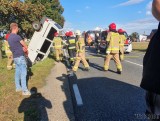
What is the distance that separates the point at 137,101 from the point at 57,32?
34.6 feet

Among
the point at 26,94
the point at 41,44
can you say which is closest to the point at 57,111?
the point at 26,94

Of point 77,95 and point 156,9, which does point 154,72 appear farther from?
point 77,95

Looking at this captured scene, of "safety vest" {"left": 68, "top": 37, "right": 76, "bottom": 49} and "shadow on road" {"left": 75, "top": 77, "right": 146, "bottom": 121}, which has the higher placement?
"safety vest" {"left": 68, "top": 37, "right": 76, "bottom": 49}

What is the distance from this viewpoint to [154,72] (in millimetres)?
2488

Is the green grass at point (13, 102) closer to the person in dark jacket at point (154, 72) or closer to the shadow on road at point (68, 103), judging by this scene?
the shadow on road at point (68, 103)

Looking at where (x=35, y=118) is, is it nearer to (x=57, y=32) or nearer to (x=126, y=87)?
(x=126, y=87)

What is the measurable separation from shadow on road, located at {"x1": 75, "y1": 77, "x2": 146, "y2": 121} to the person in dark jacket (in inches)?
120

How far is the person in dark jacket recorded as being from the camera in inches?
96.9

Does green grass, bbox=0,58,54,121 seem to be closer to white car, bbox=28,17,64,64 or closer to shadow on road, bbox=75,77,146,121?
shadow on road, bbox=75,77,146,121

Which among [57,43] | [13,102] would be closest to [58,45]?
[57,43]

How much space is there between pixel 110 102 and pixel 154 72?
4480mm

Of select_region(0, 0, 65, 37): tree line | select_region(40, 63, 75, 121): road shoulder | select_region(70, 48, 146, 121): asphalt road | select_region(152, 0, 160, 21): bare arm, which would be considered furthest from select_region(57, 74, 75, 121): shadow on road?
select_region(0, 0, 65, 37): tree line

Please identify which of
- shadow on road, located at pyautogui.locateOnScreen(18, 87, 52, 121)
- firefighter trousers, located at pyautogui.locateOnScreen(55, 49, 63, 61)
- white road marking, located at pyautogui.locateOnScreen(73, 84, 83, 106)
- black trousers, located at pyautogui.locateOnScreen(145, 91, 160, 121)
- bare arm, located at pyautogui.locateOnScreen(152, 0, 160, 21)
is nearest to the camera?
bare arm, located at pyautogui.locateOnScreen(152, 0, 160, 21)

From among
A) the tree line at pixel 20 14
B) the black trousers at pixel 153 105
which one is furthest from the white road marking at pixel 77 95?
the tree line at pixel 20 14
